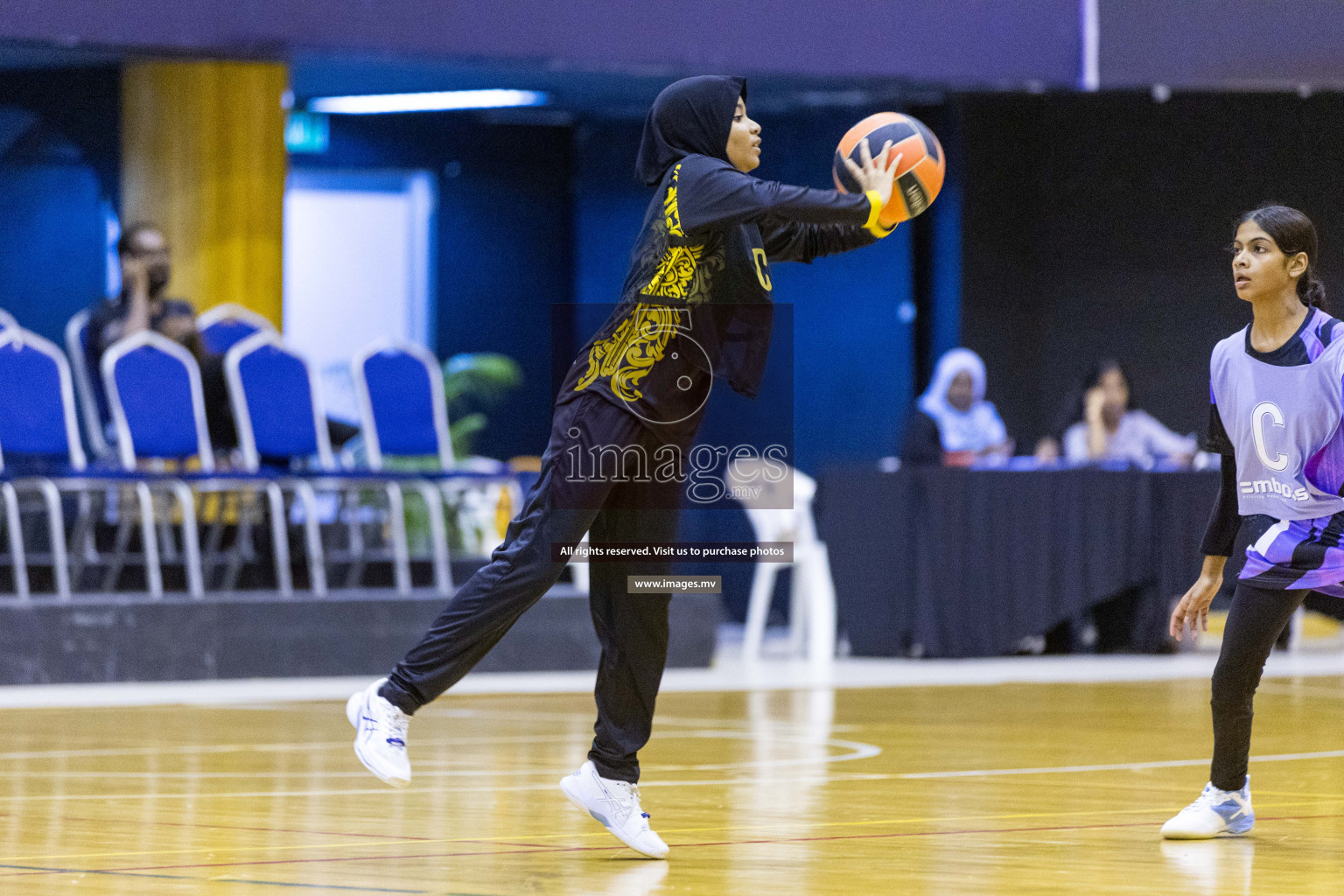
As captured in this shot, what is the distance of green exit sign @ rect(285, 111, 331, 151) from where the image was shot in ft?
49.2

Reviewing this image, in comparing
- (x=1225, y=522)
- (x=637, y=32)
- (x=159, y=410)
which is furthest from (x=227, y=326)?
(x=1225, y=522)

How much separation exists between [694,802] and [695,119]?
167 centimetres

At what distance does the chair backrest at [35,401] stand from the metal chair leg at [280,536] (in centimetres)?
81

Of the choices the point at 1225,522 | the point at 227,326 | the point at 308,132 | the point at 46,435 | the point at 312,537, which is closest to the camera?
the point at 1225,522

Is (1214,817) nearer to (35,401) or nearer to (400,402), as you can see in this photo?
(35,401)

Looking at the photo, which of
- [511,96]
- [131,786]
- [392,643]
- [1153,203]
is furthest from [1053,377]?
[131,786]

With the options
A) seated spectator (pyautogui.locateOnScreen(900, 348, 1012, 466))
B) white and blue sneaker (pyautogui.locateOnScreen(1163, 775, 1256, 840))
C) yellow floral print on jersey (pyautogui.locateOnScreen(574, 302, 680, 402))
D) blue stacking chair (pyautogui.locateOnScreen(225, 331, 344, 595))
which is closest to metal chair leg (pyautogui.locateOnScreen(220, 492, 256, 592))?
blue stacking chair (pyautogui.locateOnScreen(225, 331, 344, 595))

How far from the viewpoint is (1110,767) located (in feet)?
17.3

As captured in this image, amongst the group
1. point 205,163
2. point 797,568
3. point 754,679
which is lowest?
point 754,679

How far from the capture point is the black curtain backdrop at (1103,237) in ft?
41.0

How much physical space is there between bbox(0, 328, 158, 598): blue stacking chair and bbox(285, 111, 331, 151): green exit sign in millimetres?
6790

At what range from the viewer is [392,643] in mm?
8391

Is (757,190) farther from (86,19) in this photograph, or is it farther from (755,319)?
(86,19)

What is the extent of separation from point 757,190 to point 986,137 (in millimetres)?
9838
